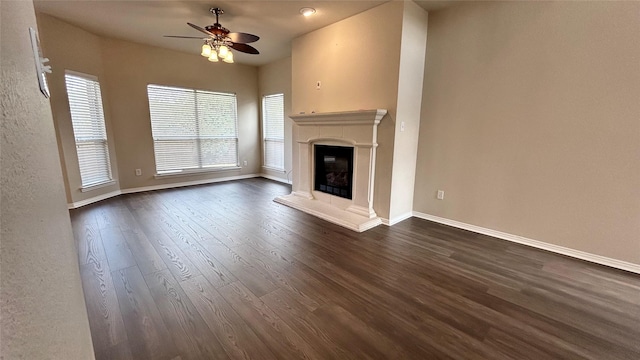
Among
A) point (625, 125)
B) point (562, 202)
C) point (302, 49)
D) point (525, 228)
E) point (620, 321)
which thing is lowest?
point (620, 321)

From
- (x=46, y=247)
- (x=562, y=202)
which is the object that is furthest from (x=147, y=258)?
(x=562, y=202)

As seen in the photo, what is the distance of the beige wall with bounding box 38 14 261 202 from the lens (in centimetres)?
378

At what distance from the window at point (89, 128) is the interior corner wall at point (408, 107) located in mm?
4751

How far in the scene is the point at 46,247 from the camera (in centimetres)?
60

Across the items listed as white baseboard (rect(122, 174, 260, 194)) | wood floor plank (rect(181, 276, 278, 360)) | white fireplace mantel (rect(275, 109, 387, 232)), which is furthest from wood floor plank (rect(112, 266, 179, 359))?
white baseboard (rect(122, 174, 260, 194))

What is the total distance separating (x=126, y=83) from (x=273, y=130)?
2.84 metres

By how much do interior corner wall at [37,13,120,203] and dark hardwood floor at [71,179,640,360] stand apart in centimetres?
125

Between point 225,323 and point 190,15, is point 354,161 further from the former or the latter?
point 190,15

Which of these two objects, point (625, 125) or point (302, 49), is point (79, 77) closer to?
point (302, 49)

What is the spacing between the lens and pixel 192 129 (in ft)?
18.2

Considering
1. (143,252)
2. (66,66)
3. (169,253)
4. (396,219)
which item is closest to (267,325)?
(169,253)

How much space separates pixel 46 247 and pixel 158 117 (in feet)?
17.6

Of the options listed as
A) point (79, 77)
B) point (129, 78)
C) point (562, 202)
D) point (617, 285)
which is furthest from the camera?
point (129, 78)

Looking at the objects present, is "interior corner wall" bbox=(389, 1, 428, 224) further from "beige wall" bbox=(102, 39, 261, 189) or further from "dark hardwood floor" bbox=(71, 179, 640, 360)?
"beige wall" bbox=(102, 39, 261, 189)
